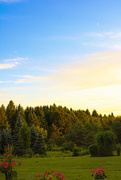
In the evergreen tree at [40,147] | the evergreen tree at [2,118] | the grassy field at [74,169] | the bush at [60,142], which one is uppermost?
the evergreen tree at [2,118]

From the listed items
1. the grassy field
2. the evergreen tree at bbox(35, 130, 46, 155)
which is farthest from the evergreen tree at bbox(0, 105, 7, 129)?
the grassy field

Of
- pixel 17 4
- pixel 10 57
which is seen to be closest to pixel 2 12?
pixel 17 4

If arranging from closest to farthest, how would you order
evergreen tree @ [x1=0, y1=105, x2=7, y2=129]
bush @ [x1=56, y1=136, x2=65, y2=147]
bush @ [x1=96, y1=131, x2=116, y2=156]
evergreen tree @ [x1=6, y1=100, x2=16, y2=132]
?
bush @ [x1=96, y1=131, x2=116, y2=156] → evergreen tree @ [x1=0, y1=105, x2=7, y2=129] → bush @ [x1=56, y1=136, x2=65, y2=147] → evergreen tree @ [x1=6, y1=100, x2=16, y2=132]

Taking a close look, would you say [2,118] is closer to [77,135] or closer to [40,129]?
[77,135]

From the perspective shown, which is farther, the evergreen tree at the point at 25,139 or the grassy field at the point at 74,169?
the evergreen tree at the point at 25,139

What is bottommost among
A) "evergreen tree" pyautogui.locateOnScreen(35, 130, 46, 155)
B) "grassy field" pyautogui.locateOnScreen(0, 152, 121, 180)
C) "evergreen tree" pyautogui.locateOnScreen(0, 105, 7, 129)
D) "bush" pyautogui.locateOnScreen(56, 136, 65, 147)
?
"bush" pyautogui.locateOnScreen(56, 136, 65, 147)

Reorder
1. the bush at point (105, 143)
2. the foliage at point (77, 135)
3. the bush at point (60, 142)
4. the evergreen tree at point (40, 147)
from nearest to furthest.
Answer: the bush at point (105, 143) < the evergreen tree at point (40, 147) < the foliage at point (77, 135) < the bush at point (60, 142)

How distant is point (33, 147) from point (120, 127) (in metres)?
24.7

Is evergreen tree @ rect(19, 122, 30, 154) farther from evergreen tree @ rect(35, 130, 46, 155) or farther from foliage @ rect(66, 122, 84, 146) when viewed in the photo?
foliage @ rect(66, 122, 84, 146)

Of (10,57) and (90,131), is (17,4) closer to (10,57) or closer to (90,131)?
(10,57)

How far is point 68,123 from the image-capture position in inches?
3066

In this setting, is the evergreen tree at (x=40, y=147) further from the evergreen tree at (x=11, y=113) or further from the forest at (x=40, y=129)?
the evergreen tree at (x=11, y=113)

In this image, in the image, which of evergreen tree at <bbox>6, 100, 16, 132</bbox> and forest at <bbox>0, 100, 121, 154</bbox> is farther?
evergreen tree at <bbox>6, 100, 16, 132</bbox>

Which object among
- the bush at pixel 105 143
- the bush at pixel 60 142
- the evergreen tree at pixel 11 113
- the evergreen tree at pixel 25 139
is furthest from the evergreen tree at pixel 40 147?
the evergreen tree at pixel 11 113
